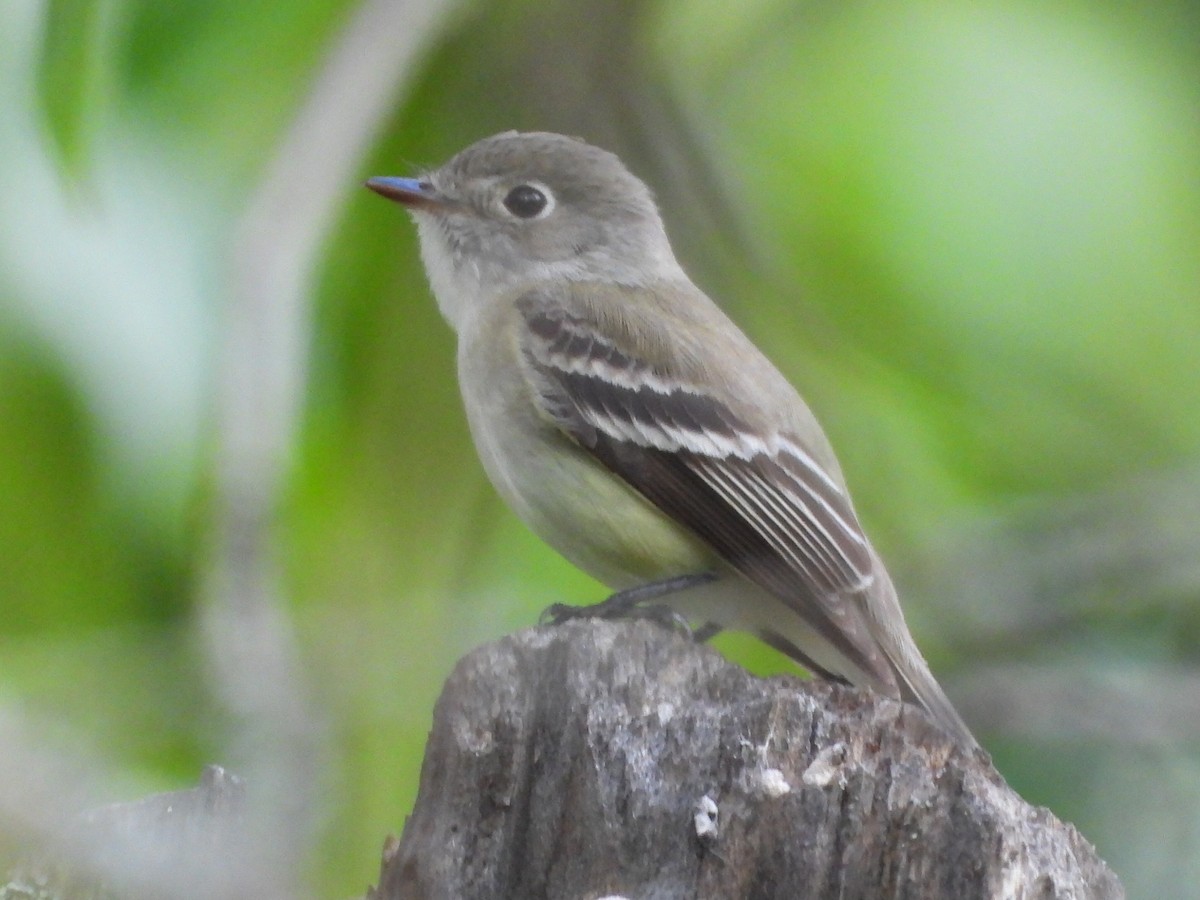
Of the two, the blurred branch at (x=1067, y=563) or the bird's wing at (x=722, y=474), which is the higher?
the blurred branch at (x=1067, y=563)

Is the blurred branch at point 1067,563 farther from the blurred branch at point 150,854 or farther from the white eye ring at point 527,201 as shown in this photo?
the blurred branch at point 150,854

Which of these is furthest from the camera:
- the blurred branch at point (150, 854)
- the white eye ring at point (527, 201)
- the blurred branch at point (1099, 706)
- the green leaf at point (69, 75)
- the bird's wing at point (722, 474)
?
the white eye ring at point (527, 201)

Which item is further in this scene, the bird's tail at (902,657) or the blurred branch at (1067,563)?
the blurred branch at (1067,563)

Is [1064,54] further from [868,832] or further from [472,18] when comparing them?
[868,832]

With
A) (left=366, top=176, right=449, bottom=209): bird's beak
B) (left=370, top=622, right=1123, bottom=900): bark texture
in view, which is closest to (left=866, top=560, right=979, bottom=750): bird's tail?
(left=370, top=622, right=1123, bottom=900): bark texture

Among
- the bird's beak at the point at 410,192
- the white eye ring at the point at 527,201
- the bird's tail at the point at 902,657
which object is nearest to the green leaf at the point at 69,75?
the bird's beak at the point at 410,192

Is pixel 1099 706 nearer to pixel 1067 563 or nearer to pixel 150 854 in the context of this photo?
pixel 1067 563

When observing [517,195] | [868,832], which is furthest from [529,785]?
[517,195]
